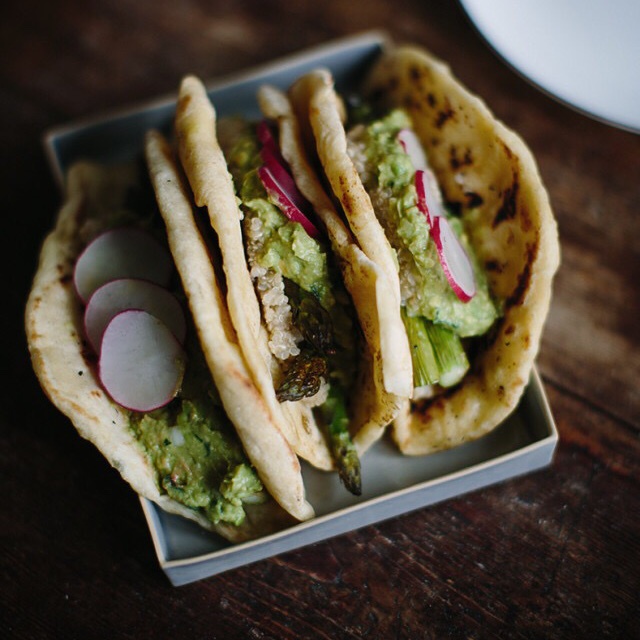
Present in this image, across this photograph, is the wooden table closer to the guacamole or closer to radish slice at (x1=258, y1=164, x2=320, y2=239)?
the guacamole

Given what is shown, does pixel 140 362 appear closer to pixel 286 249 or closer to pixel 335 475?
pixel 286 249

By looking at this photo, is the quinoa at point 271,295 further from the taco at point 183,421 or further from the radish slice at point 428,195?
the radish slice at point 428,195

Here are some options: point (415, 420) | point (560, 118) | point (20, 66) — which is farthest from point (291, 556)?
point (20, 66)

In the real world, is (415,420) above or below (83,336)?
below

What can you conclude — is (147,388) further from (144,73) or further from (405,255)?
(144,73)

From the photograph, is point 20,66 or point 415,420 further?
point 20,66

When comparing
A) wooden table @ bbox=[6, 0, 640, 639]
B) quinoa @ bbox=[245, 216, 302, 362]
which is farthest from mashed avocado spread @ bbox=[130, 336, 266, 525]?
wooden table @ bbox=[6, 0, 640, 639]
